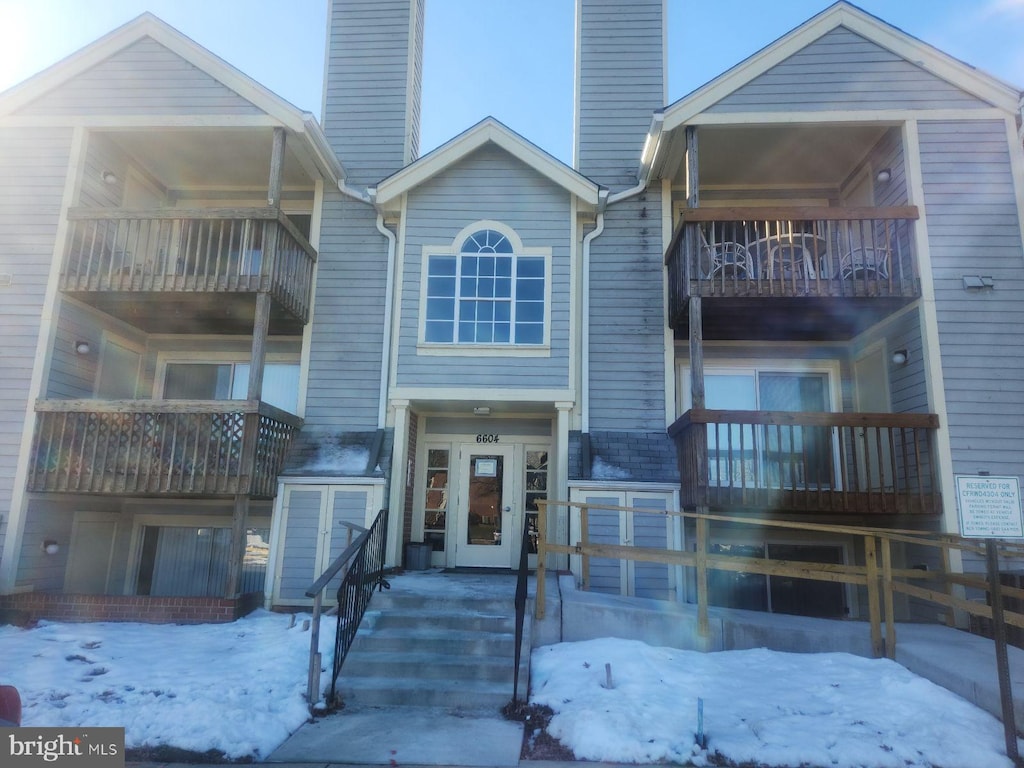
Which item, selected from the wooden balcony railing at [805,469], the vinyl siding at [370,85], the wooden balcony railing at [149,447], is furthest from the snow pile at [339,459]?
the wooden balcony railing at [805,469]

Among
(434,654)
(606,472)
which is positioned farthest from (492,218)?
(434,654)

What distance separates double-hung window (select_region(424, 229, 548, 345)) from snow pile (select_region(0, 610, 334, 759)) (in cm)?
462

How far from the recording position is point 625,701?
17.5 feet

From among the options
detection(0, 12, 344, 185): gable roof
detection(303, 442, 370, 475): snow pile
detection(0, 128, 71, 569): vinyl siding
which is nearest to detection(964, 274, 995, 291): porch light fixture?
detection(303, 442, 370, 475): snow pile

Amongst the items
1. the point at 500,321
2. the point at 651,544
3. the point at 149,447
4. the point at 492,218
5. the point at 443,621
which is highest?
the point at 492,218

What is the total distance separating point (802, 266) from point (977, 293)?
2.17 meters

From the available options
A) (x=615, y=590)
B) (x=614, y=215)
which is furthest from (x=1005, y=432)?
(x=614, y=215)

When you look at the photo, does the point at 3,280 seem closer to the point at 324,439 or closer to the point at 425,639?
the point at 324,439

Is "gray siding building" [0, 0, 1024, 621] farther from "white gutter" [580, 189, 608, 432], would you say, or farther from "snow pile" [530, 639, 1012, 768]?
"snow pile" [530, 639, 1012, 768]

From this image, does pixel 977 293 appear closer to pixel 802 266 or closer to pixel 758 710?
pixel 802 266

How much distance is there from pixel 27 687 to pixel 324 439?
4.87 meters

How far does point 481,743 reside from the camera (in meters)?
4.95

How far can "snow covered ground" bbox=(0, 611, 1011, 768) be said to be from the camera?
468 cm

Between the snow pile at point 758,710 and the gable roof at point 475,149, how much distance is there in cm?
649
